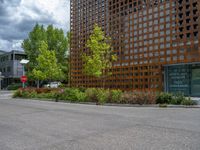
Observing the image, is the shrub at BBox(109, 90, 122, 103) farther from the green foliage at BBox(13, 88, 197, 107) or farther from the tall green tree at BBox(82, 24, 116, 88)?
the tall green tree at BBox(82, 24, 116, 88)

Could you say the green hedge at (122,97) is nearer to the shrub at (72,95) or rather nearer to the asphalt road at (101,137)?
the shrub at (72,95)

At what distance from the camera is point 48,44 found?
144 feet

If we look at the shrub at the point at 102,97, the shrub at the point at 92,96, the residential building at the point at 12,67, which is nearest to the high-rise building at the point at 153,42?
the shrub at the point at 102,97

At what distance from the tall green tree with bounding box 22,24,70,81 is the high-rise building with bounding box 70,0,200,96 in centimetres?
1732

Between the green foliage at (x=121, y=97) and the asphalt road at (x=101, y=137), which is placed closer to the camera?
the asphalt road at (x=101, y=137)

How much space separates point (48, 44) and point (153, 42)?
26691 mm

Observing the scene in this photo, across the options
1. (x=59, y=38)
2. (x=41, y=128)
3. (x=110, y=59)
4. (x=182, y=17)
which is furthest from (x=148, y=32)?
(x=59, y=38)

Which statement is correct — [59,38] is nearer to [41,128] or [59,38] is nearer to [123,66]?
[123,66]

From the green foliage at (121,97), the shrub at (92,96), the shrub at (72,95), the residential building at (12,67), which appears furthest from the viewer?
the residential building at (12,67)

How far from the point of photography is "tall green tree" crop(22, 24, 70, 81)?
4317cm

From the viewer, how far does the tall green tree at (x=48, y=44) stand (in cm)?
4317

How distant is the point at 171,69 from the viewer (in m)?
21.8

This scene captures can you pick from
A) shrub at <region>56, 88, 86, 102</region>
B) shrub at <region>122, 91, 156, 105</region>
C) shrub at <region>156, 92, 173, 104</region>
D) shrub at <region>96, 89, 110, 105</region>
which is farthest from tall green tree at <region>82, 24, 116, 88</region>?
shrub at <region>156, 92, 173, 104</region>

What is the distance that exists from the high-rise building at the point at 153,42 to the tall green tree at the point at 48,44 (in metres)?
17.3
